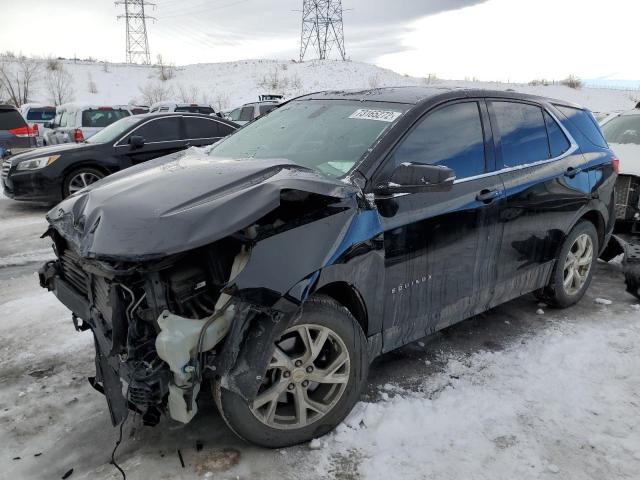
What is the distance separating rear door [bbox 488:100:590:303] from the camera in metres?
3.64

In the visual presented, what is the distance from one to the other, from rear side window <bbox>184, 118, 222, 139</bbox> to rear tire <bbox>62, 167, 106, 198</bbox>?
1.79 m

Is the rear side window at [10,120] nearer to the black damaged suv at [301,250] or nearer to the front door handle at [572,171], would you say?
the black damaged suv at [301,250]

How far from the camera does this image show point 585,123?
4.54 meters

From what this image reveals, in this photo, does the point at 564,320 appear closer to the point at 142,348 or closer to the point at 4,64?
the point at 142,348

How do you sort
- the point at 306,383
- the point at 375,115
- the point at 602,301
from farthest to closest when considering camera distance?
the point at 602,301 < the point at 375,115 < the point at 306,383

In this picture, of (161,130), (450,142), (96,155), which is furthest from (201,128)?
(450,142)

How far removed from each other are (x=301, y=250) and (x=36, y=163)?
8.03 meters

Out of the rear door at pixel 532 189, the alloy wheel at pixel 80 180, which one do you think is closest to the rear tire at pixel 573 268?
the rear door at pixel 532 189

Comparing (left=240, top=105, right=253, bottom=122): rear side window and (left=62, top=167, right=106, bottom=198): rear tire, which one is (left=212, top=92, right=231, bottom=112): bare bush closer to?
(left=240, top=105, right=253, bottom=122): rear side window

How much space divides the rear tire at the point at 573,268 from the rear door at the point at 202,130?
7.06 meters

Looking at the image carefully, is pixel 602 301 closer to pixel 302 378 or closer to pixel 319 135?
pixel 319 135

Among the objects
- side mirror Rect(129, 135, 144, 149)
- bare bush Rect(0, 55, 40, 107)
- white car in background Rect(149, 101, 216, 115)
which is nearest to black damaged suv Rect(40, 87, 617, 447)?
side mirror Rect(129, 135, 144, 149)

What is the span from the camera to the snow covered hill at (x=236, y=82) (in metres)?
42.7

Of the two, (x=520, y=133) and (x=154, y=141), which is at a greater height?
(x=520, y=133)
